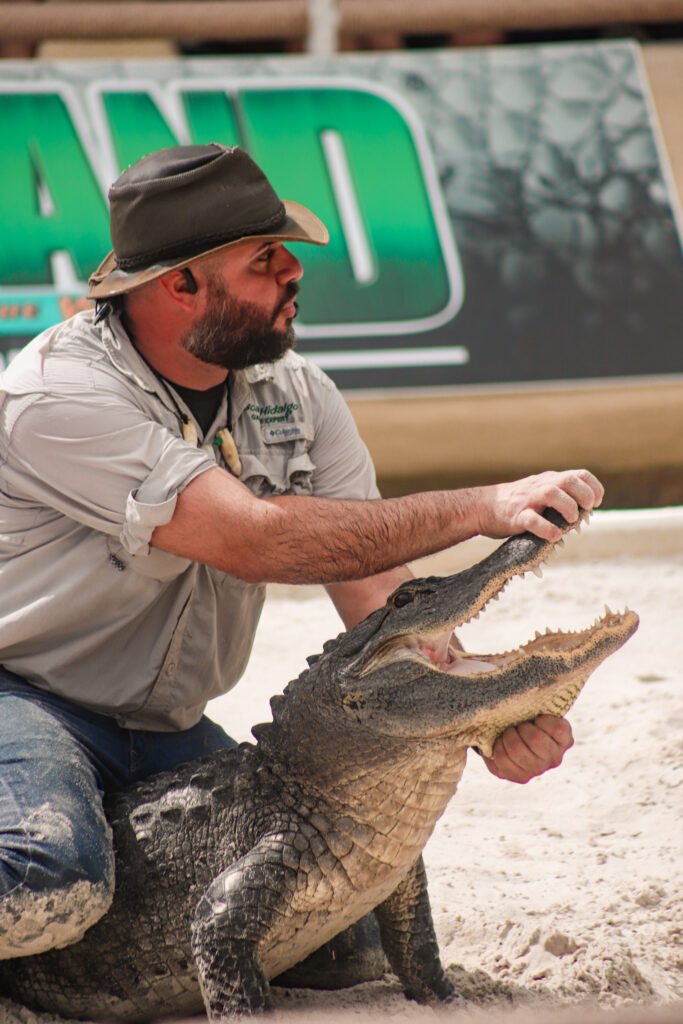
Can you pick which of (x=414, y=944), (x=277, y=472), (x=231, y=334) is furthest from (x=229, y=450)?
(x=414, y=944)

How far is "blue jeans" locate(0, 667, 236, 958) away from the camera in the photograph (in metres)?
1.99

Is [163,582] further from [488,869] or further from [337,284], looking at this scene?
[337,284]

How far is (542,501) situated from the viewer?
1983 millimetres

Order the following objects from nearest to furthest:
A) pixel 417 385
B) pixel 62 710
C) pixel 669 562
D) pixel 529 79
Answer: pixel 62 710
pixel 669 562
pixel 417 385
pixel 529 79

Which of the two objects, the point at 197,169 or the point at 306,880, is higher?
the point at 197,169

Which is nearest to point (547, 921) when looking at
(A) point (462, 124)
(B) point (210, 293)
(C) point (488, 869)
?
(C) point (488, 869)

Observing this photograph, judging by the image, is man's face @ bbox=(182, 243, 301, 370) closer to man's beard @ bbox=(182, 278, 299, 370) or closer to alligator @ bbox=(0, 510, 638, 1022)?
man's beard @ bbox=(182, 278, 299, 370)

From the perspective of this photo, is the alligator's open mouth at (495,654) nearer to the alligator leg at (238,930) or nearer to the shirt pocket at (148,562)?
the alligator leg at (238,930)

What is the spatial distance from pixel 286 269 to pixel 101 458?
70cm

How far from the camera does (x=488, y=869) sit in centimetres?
285

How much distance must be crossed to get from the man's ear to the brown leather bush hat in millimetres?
36

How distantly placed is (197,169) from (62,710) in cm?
126

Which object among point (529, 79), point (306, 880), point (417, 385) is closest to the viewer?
point (306, 880)

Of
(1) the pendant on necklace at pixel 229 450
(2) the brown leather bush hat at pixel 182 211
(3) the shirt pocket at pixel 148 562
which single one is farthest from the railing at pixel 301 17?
(3) the shirt pocket at pixel 148 562
